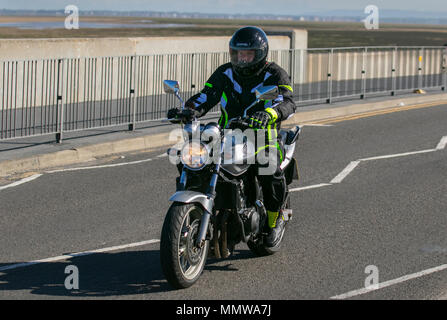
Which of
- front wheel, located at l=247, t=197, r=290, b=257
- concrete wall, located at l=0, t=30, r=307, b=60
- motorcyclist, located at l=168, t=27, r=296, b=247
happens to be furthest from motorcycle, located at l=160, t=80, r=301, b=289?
concrete wall, located at l=0, t=30, r=307, b=60

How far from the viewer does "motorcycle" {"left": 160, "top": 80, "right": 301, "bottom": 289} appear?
5.93m

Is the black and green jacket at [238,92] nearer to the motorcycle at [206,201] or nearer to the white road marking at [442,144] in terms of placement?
the motorcycle at [206,201]

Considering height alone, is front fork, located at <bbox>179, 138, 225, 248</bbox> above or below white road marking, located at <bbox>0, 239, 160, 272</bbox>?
above

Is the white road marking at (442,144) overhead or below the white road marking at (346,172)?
overhead

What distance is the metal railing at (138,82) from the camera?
47.1 feet

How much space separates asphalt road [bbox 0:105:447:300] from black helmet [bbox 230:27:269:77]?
1709 millimetres

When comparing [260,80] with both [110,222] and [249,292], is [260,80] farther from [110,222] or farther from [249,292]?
[110,222]

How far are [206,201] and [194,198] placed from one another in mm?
144

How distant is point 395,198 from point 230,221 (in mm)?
4051

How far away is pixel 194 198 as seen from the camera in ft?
19.5

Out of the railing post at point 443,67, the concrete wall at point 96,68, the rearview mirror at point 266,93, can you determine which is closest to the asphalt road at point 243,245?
the rearview mirror at point 266,93

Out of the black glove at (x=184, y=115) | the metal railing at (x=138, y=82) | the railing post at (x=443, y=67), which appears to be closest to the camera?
the black glove at (x=184, y=115)

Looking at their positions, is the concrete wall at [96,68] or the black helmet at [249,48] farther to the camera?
the concrete wall at [96,68]

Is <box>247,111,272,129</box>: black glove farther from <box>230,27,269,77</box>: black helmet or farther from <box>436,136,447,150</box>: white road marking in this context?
<box>436,136,447,150</box>: white road marking
